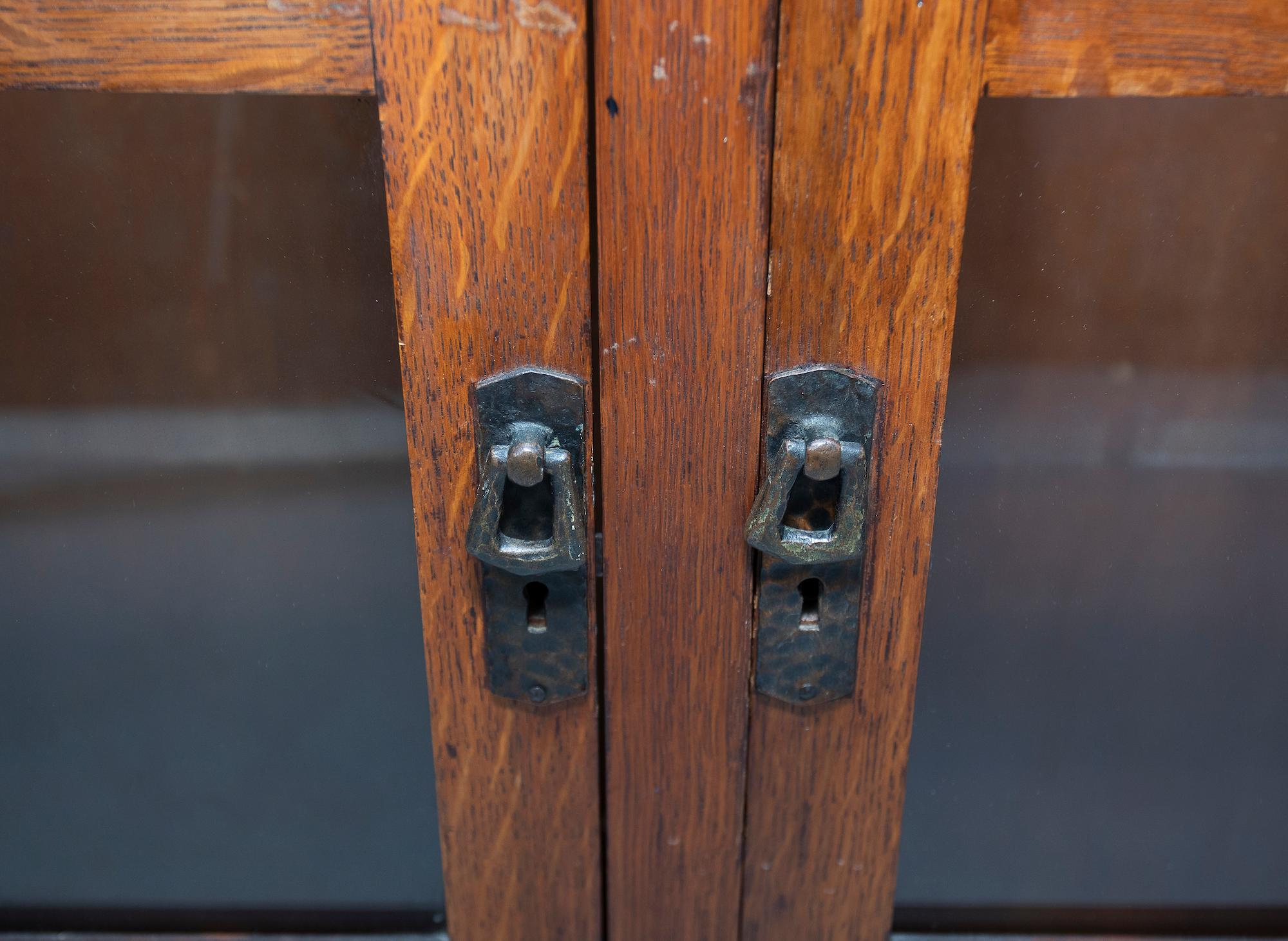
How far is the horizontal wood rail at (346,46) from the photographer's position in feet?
1.40

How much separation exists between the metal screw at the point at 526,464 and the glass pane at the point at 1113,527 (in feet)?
0.87

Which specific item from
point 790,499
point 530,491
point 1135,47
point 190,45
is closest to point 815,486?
point 790,499

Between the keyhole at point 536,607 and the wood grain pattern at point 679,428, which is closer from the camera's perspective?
the wood grain pattern at point 679,428

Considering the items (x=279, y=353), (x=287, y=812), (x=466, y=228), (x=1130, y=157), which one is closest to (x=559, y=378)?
(x=466, y=228)

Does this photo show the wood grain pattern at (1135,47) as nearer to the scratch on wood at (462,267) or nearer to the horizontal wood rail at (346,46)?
the horizontal wood rail at (346,46)

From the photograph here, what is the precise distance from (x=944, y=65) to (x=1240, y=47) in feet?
0.49

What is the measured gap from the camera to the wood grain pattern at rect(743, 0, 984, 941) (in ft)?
1.37

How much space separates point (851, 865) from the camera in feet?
1.99

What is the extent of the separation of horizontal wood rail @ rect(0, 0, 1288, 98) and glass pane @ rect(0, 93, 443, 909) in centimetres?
5

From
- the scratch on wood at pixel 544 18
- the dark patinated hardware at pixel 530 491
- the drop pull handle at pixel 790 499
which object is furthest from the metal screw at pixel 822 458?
the scratch on wood at pixel 544 18

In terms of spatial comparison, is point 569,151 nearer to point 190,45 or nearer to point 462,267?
point 462,267

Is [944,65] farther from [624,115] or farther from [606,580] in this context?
[606,580]

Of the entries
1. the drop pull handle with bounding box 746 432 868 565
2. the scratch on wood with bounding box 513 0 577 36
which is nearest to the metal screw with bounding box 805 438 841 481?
the drop pull handle with bounding box 746 432 868 565

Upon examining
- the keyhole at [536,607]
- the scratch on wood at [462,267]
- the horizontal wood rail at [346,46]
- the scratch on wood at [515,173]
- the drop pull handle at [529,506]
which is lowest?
the keyhole at [536,607]
